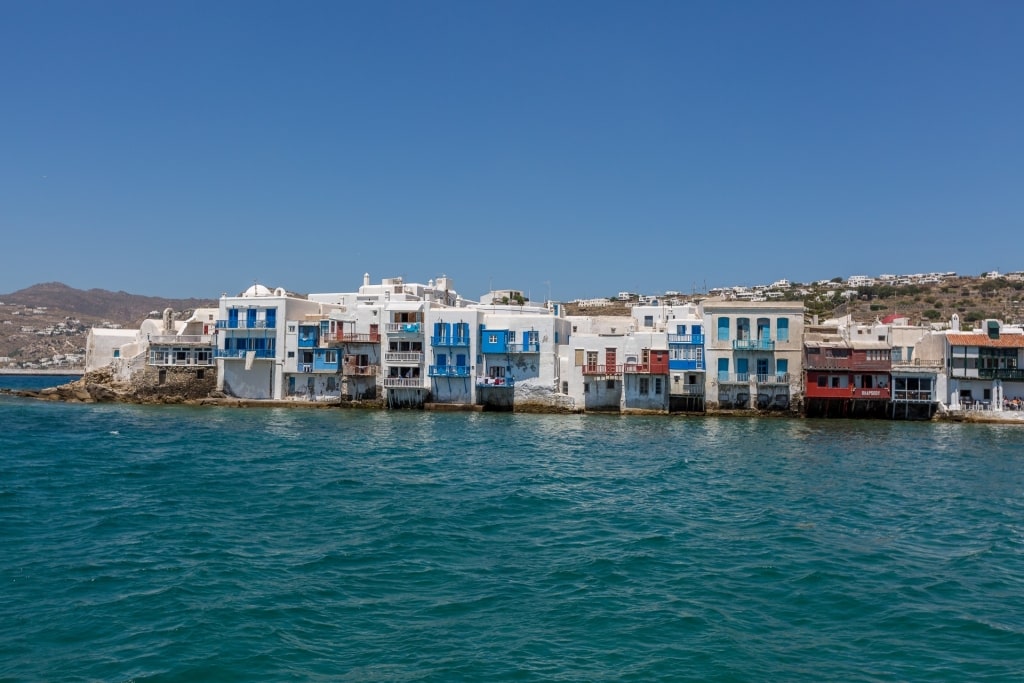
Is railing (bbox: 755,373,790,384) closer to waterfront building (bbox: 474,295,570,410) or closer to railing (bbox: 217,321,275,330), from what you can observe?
waterfront building (bbox: 474,295,570,410)

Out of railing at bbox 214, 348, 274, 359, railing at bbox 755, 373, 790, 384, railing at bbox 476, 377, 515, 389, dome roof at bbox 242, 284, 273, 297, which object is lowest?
railing at bbox 476, 377, 515, 389

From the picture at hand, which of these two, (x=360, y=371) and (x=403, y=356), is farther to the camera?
(x=360, y=371)

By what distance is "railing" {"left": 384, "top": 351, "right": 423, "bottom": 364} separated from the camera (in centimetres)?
6041

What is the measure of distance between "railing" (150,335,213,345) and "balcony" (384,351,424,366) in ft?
52.9

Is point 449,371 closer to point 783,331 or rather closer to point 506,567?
point 783,331

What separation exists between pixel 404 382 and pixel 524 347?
9379mm

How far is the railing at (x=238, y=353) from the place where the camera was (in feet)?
208

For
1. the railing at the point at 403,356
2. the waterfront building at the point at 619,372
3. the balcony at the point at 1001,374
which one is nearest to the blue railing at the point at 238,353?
the railing at the point at 403,356

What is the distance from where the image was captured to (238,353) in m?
63.9

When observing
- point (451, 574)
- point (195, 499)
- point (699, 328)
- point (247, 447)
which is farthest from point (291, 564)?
point (699, 328)

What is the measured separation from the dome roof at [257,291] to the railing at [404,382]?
48.7 ft

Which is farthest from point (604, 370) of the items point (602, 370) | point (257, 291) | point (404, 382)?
point (257, 291)

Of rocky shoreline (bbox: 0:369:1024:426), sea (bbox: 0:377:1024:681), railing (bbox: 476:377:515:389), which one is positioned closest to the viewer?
sea (bbox: 0:377:1024:681)

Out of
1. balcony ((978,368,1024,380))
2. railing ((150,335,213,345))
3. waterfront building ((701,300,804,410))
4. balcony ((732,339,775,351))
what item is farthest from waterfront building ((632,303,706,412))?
railing ((150,335,213,345))
